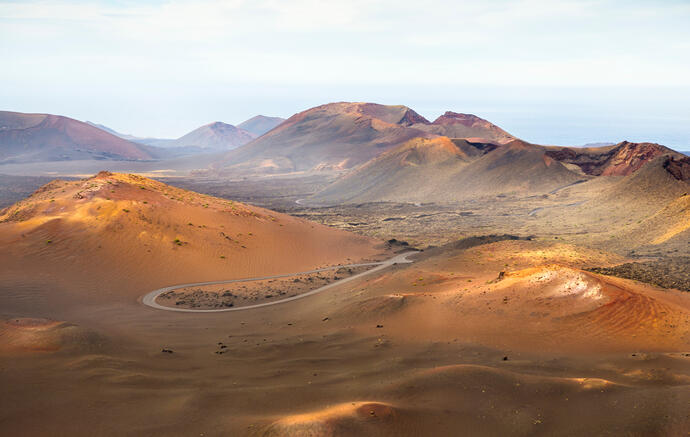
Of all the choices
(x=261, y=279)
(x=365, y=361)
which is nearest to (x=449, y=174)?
(x=261, y=279)

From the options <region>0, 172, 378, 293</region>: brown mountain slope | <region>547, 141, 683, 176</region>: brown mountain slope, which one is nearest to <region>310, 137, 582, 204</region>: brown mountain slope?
<region>547, 141, 683, 176</region>: brown mountain slope

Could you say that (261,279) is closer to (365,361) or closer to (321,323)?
(321,323)

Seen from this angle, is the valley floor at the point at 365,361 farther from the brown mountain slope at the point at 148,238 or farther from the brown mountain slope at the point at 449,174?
the brown mountain slope at the point at 449,174

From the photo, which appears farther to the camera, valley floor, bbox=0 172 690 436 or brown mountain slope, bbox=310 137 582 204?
brown mountain slope, bbox=310 137 582 204

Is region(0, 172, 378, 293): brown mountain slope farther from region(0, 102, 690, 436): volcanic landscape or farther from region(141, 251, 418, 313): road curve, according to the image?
region(141, 251, 418, 313): road curve

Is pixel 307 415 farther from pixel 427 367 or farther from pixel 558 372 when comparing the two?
pixel 558 372

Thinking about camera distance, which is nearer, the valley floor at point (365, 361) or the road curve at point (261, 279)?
the valley floor at point (365, 361)

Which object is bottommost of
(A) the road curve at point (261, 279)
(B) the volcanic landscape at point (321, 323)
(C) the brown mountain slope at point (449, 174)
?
(A) the road curve at point (261, 279)

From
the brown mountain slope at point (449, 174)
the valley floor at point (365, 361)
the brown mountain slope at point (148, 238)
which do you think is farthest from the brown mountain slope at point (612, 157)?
the valley floor at point (365, 361)
